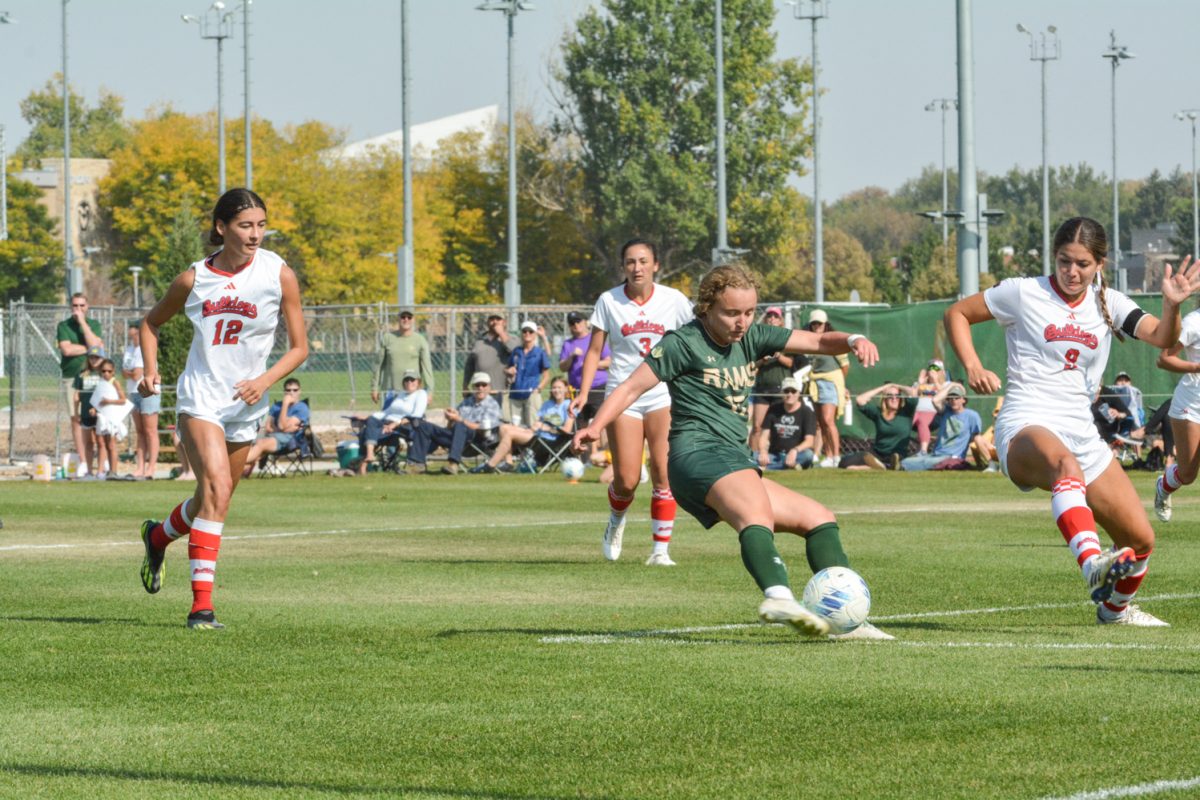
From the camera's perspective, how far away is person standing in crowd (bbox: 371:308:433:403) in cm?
2838

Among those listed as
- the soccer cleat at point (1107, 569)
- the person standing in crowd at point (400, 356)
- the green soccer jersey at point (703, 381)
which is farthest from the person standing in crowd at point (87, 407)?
the soccer cleat at point (1107, 569)

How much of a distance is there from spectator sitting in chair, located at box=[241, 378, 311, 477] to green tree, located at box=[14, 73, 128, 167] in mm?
110873

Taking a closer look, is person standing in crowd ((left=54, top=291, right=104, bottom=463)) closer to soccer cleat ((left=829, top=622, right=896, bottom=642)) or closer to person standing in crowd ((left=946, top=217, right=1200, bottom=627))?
person standing in crowd ((left=946, top=217, right=1200, bottom=627))

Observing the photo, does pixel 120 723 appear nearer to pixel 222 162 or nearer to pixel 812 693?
pixel 812 693

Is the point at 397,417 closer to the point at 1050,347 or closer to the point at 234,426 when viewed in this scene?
Result: the point at 234,426

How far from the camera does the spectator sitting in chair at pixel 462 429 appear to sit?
87.1 ft

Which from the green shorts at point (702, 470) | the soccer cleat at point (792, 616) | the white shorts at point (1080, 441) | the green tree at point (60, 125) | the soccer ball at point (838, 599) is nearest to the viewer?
the soccer cleat at point (792, 616)

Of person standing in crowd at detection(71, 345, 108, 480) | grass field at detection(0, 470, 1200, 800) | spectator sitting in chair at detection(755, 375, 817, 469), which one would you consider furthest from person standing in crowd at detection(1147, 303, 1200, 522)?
person standing in crowd at detection(71, 345, 108, 480)

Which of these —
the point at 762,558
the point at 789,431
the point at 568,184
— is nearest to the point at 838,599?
the point at 762,558

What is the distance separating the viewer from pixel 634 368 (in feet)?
41.9

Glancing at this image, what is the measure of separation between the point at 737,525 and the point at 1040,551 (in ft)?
19.9

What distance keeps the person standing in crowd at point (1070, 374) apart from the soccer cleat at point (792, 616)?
1847mm

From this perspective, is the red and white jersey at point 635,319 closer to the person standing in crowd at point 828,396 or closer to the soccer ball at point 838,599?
the soccer ball at point 838,599

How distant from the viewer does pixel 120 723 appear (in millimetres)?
6551
